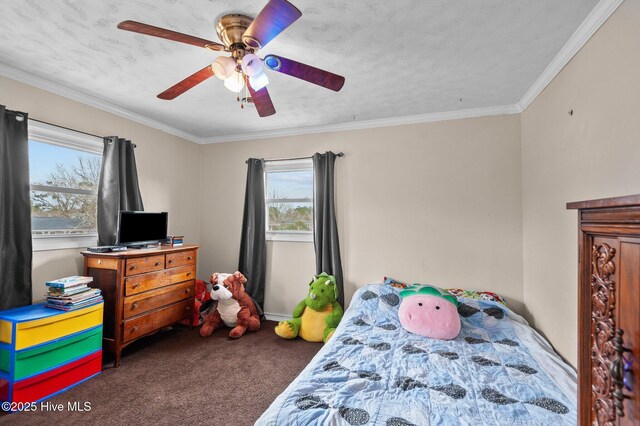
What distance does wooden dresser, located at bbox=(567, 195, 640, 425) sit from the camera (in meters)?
0.62

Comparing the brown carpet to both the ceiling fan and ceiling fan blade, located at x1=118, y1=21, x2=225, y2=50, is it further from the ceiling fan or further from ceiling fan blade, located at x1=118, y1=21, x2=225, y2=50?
ceiling fan blade, located at x1=118, y1=21, x2=225, y2=50

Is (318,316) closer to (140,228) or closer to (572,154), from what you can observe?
(140,228)

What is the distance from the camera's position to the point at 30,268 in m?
2.33

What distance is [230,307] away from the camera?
3348 mm

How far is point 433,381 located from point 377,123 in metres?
2.60

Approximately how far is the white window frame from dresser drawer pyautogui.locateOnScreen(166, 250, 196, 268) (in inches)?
27.3

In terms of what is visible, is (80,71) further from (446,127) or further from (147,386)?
(446,127)

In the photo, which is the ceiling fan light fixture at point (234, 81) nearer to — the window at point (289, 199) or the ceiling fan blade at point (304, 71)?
the ceiling fan blade at point (304, 71)

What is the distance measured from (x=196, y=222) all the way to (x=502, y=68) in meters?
3.84

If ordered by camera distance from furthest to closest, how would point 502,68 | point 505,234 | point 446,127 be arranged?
1. point 446,127
2. point 505,234
3. point 502,68

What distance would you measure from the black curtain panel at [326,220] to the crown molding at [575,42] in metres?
1.98

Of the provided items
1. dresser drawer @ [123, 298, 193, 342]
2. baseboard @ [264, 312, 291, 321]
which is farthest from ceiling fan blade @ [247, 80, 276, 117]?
baseboard @ [264, 312, 291, 321]

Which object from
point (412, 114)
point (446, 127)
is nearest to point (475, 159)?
point (446, 127)

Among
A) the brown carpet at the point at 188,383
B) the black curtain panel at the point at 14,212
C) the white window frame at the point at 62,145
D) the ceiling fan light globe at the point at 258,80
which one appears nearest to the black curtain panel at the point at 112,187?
the white window frame at the point at 62,145
